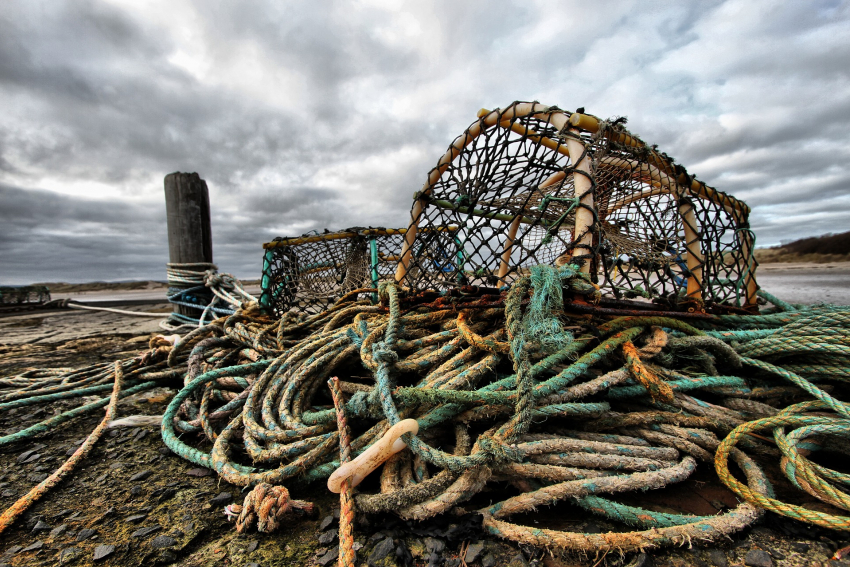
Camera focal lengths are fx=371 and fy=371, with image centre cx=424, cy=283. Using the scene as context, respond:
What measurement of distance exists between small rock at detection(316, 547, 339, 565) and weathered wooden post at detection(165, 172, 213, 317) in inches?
155

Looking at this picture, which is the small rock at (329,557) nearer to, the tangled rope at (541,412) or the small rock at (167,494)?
the tangled rope at (541,412)

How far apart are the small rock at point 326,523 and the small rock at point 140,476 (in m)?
0.82

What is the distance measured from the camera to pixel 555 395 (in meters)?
1.39

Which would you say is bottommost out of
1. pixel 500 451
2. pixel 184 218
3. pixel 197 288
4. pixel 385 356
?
pixel 500 451

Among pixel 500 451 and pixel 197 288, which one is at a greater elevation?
pixel 197 288

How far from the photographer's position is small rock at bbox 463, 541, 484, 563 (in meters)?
1.00

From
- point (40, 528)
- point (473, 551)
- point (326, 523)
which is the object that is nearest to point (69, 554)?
point (40, 528)

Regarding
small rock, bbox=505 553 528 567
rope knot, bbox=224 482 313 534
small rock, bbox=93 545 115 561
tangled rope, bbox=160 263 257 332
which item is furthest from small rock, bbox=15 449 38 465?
tangled rope, bbox=160 263 257 332

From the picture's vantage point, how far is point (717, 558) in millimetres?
986

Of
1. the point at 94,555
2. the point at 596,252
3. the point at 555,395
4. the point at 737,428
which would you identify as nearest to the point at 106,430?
the point at 94,555

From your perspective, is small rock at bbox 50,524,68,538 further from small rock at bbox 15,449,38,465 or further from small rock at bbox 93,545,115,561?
small rock at bbox 15,449,38,465

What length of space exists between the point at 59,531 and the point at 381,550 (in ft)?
3.39

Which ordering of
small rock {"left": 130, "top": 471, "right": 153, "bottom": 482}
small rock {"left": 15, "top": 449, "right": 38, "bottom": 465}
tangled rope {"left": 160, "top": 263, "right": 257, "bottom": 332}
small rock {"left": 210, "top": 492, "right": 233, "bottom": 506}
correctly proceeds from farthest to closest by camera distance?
tangled rope {"left": 160, "top": 263, "right": 257, "bottom": 332}
small rock {"left": 15, "top": 449, "right": 38, "bottom": 465}
small rock {"left": 130, "top": 471, "right": 153, "bottom": 482}
small rock {"left": 210, "top": 492, "right": 233, "bottom": 506}

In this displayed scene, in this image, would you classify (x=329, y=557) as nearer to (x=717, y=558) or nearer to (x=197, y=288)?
(x=717, y=558)
